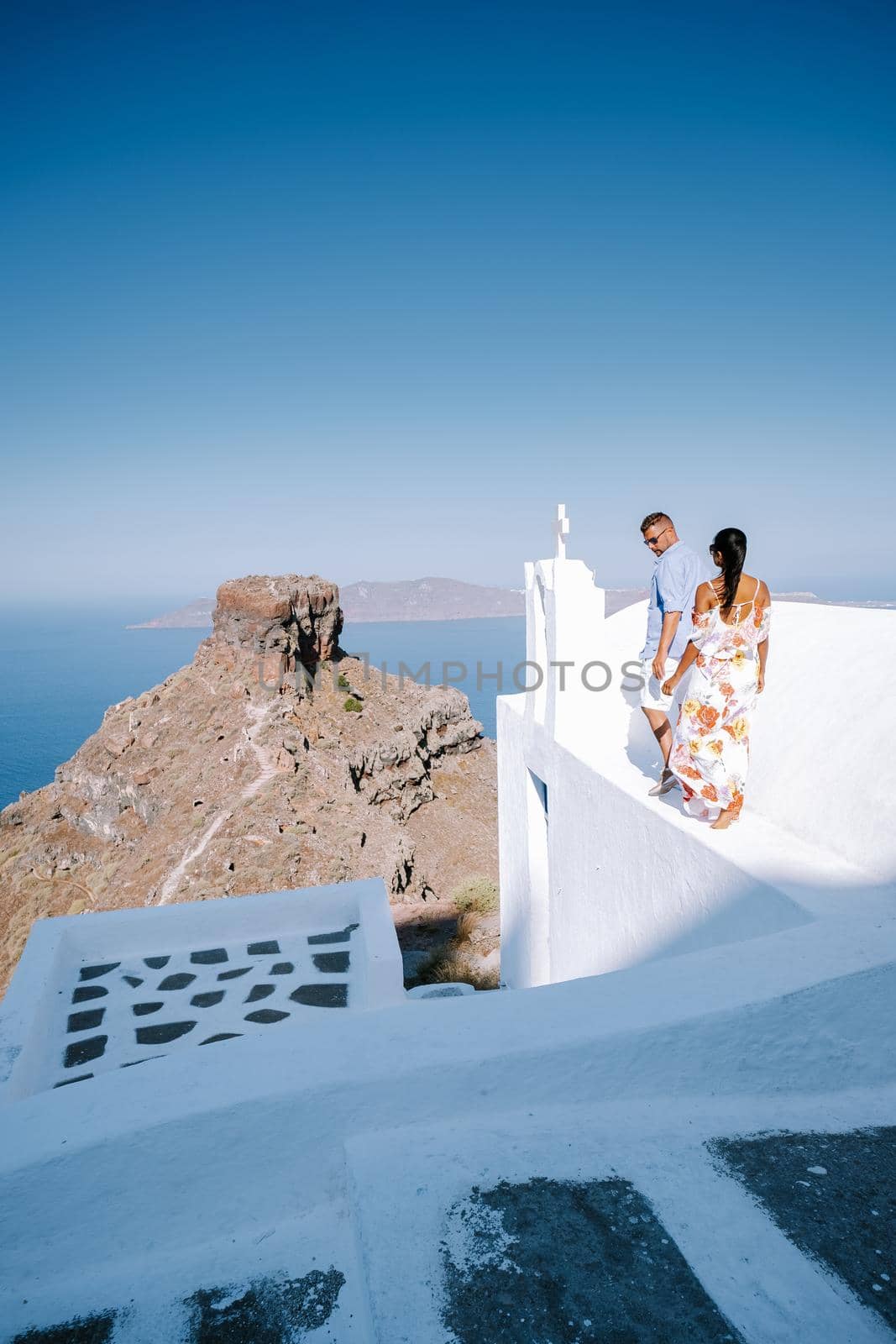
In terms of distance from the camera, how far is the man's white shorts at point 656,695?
4371mm

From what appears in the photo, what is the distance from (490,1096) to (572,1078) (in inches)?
8.1

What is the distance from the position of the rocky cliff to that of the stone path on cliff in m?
0.04

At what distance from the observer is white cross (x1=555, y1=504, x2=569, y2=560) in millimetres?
5254

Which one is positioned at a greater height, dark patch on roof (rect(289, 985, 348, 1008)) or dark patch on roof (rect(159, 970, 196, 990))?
dark patch on roof (rect(289, 985, 348, 1008))

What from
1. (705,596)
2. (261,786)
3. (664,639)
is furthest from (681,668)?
(261,786)

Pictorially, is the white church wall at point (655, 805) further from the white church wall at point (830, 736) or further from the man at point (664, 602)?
the man at point (664, 602)

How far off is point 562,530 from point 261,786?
39.6ft

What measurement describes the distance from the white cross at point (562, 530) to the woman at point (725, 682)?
191 centimetres

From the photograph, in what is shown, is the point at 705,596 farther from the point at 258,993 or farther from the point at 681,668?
the point at 258,993

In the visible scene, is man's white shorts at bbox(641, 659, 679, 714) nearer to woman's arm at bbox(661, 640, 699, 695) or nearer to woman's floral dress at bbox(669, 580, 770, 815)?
woman's arm at bbox(661, 640, 699, 695)

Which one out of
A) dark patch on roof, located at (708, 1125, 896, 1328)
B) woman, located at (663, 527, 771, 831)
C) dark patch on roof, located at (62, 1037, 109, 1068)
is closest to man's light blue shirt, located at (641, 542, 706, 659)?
woman, located at (663, 527, 771, 831)

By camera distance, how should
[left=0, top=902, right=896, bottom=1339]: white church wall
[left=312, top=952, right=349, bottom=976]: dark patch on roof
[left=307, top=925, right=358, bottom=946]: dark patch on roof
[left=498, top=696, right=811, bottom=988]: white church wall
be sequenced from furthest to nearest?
[left=307, top=925, right=358, bottom=946]: dark patch on roof
[left=312, top=952, right=349, bottom=976]: dark patch on roof
[left=498, top=696, right=811, bottom=988]: white church wall
[left=0, top=902, right=896, bottom=1339]: white church wall

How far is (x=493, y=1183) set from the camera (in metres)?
1.61

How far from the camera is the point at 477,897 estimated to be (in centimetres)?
1388
